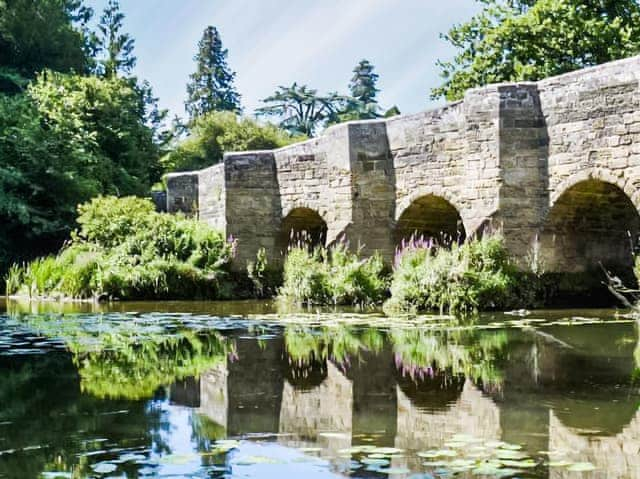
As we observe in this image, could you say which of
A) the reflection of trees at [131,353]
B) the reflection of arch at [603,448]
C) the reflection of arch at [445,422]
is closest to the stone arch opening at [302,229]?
the reflection of trees at [131,353]

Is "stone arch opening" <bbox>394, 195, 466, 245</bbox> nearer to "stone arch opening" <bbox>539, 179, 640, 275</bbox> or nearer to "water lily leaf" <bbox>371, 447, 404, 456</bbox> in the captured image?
A: "stone arch opening" <bbox>539, 179, 640, 275</bbox>

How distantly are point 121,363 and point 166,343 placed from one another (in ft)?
4.67

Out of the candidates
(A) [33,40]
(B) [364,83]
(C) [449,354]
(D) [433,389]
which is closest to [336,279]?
(C) [449,354]

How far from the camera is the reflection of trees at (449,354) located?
6.45 metres

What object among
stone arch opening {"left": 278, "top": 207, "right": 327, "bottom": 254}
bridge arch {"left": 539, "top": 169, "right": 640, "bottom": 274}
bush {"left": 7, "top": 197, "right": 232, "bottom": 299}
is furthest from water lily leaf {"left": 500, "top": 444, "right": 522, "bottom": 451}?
stone arch opening {"left": 278, "top": 207, "right": 327, "bottom": 254}

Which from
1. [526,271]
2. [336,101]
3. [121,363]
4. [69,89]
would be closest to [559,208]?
[526,271]

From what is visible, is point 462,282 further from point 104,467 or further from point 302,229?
point 104,467

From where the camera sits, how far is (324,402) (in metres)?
5.54

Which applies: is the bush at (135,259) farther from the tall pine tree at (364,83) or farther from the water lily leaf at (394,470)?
the tall pine tree at (364,83)

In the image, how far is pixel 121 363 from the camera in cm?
741

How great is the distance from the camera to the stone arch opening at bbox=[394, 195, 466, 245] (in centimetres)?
1517

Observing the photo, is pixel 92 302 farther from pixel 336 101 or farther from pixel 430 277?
pixel 336 101

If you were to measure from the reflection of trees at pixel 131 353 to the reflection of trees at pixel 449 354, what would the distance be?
157 centimetres

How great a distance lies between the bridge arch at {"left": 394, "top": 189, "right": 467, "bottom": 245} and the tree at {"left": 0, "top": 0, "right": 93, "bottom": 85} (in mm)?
13610
